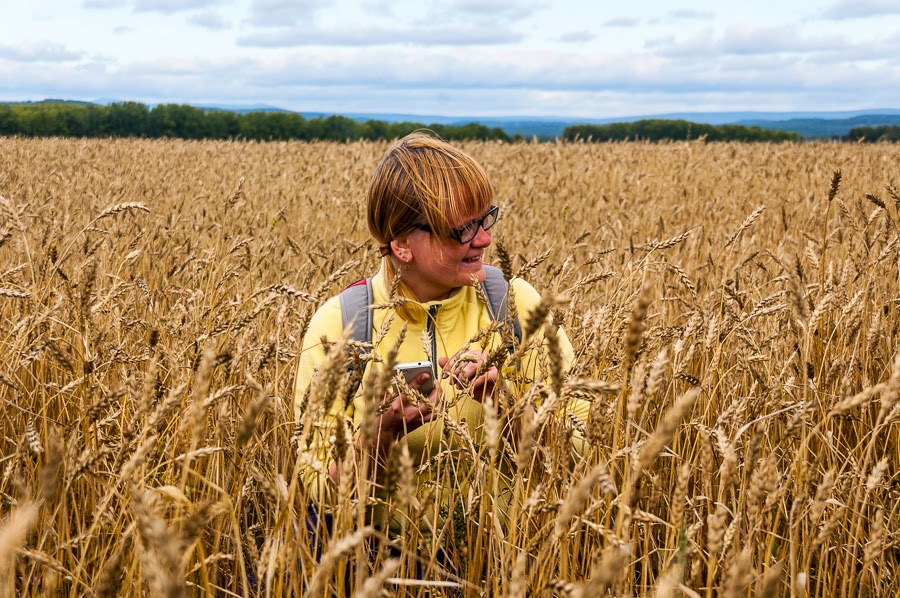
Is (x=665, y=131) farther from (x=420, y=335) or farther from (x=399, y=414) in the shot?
(x=399, y=414)

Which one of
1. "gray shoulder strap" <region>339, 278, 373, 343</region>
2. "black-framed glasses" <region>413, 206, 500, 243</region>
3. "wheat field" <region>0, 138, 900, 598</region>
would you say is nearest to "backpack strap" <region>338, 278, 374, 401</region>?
"gray shoulder strap" <region>339, 278, 373, 343</region>

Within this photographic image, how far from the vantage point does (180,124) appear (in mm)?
21547

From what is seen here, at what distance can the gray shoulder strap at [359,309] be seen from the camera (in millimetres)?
1982

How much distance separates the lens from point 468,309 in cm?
219

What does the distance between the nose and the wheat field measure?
178mm

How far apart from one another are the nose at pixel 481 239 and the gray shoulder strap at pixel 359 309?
1.05 feet

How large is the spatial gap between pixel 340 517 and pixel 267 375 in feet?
4.54

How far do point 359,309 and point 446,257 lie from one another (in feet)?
0.86

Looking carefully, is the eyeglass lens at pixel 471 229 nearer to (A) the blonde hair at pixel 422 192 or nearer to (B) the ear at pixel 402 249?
(A) the blonde hair at pixel 422 192

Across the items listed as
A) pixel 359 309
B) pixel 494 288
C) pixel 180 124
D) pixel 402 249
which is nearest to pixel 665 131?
pixel 180 124

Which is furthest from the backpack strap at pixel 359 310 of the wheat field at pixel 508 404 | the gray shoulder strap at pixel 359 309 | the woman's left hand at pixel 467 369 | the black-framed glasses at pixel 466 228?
the woman's left hand at pixel 467 369

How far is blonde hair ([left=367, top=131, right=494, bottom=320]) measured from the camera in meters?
1.98

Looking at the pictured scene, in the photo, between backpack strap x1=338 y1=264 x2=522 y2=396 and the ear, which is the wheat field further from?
the ear

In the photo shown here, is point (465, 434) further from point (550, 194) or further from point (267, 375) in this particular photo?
point (550, 194)
